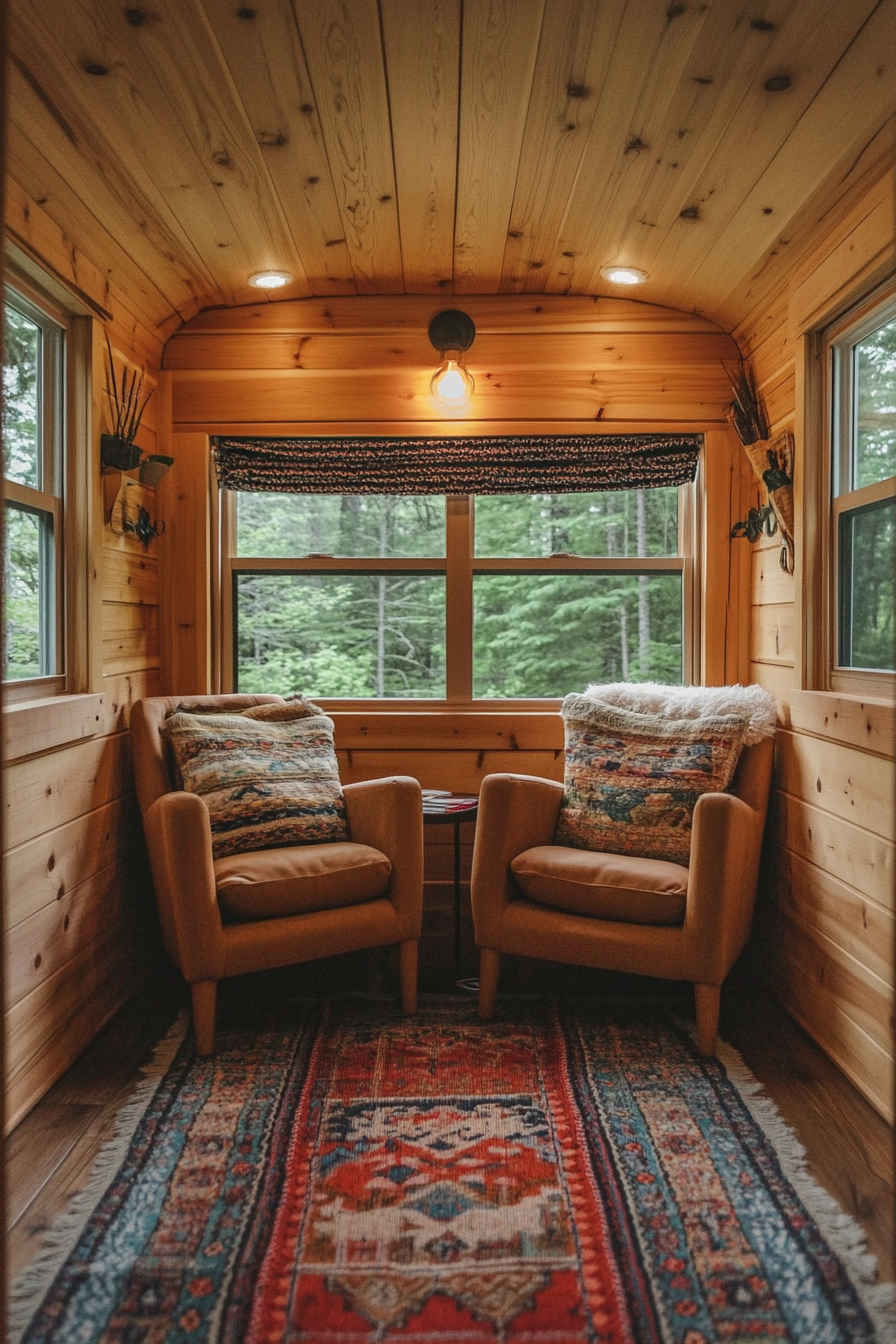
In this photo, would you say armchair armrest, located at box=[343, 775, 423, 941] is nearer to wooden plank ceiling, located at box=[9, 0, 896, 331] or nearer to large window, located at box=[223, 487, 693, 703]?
large window, located at box=[223, 487, 693, 703]

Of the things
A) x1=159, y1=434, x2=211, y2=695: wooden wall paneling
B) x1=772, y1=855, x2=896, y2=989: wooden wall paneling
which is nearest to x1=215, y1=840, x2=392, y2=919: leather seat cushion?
x1=159, y1=434, x2=211, y2=695: wooden wall paneling

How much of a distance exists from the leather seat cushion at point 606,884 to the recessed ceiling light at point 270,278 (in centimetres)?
205

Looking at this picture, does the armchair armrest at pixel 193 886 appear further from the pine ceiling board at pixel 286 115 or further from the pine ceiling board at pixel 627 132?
the pine ceiling board at pixel 627 132

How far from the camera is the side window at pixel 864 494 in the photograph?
7.92ft

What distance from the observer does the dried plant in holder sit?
9.55 ft

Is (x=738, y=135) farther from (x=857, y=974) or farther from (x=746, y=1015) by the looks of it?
(x=746, y=1015)

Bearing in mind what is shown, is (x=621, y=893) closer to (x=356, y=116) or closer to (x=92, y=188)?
(x=356, y=116)

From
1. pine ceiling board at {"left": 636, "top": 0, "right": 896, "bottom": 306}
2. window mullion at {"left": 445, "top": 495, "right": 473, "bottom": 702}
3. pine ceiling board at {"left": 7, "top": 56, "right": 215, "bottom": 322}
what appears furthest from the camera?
window mullion at {"left": 445, "top": 495, "right": 473, "bottom": 702}

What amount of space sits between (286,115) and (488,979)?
2257mm

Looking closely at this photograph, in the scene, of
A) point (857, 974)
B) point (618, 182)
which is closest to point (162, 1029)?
point (857, 974)

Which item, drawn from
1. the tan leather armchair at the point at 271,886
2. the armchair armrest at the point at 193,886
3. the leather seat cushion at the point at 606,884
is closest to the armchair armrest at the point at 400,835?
the tan leather armchair at the point at 271,886

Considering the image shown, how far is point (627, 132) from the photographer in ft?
7.35

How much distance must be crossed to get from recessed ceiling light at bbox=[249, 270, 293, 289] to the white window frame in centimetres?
172

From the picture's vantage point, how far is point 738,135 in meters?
2.20
